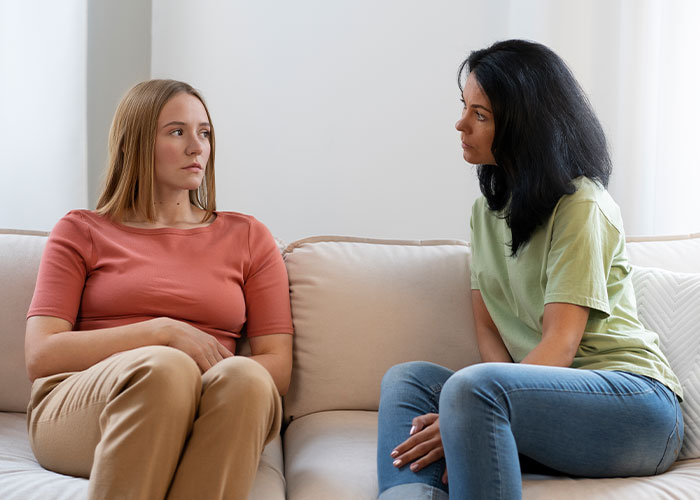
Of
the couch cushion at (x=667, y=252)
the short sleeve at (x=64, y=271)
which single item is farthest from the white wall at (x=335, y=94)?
the short sleeve at (x=64, y=271)

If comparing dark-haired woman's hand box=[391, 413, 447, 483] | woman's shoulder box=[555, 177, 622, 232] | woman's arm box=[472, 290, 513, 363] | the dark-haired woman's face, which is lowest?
dark-haired woman's hand box=[391, 413, 447, 483]

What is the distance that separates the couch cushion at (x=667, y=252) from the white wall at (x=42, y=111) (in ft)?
5.24

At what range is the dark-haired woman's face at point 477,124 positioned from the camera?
1.52m

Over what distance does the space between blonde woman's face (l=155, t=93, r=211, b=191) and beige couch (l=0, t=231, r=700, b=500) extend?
33 centimetres

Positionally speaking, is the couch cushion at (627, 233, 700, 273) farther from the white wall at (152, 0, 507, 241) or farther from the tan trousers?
the tan trousers

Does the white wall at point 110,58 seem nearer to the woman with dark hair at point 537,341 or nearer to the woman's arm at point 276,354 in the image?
the woman's arm at point 276,354

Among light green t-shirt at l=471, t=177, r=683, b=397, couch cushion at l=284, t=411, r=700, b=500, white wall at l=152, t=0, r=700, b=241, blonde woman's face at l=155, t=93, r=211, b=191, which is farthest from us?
white wall at l=152, t=0, r=700, b=241

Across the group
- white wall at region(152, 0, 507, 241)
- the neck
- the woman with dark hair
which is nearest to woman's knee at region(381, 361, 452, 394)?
the woman with dark hair

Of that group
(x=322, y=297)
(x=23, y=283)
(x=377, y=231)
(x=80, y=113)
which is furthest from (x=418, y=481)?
(x=80, y=113)

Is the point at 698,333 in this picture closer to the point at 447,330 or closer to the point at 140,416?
the point at 447,330

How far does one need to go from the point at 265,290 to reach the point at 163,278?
23 centimetres

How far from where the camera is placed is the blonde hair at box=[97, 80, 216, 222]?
1697 millimetres

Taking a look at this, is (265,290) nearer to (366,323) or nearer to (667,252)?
(366,323)

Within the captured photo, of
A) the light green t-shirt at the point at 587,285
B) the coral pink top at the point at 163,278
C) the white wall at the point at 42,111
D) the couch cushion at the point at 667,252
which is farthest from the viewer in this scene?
the white wall at the point at 42,111
